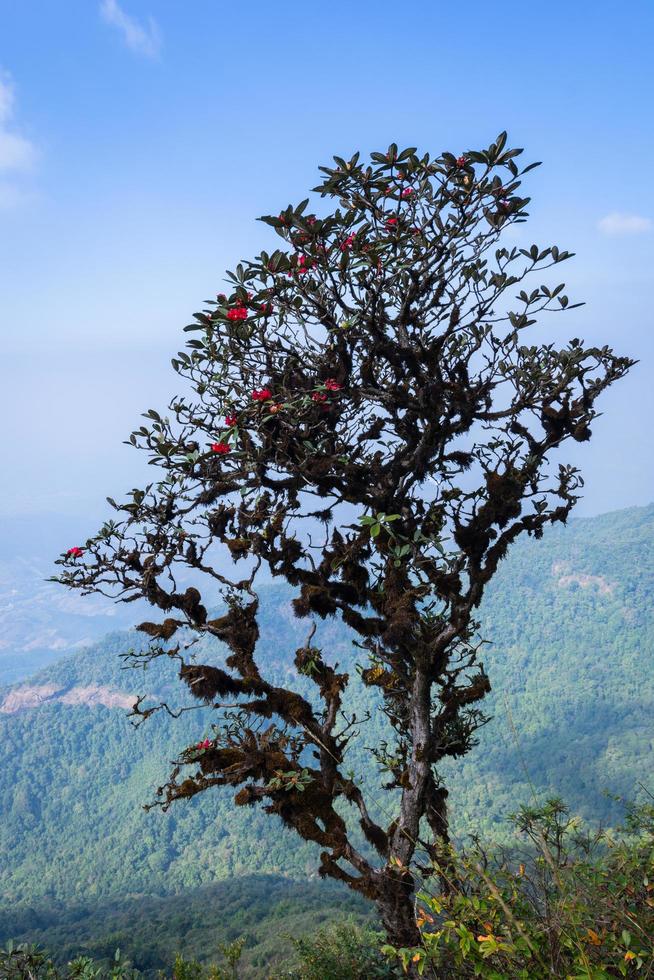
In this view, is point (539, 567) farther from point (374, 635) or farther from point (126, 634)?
point (374, 635)

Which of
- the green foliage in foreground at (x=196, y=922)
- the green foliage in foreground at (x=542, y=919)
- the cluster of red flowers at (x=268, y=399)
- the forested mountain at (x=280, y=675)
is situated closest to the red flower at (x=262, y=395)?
the cluster of red flowers at (x=268, y=399)

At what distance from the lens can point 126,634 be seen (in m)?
93.3

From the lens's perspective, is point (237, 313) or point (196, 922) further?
point (196, 922)

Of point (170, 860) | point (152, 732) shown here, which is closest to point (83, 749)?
point (152, 732)

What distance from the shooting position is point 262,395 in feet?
12.1

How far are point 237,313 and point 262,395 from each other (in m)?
0.46

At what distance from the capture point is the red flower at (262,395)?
3.68 meters

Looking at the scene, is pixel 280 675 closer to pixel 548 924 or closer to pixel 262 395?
pixel 262 395

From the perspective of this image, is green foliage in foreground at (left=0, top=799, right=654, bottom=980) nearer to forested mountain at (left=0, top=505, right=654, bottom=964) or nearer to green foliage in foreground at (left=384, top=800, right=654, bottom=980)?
green foliage in foreground at (left=384, top=800, right=654, bottom=980)

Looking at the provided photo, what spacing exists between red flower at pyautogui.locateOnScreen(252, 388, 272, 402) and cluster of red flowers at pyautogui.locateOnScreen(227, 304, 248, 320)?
0.43 metres

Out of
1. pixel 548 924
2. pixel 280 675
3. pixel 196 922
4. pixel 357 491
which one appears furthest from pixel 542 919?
pixel 280 675

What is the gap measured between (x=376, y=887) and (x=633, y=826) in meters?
1.56

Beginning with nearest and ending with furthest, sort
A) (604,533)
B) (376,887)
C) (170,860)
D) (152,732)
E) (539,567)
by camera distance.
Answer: (376,887) < (170,860) < (152,732) < (539,567) < (604,533)

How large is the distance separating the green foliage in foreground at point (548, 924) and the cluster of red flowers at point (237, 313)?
245 centimetres
